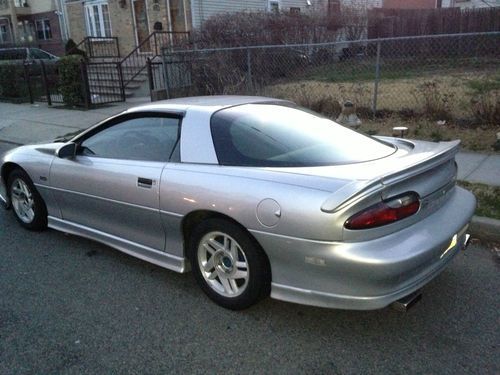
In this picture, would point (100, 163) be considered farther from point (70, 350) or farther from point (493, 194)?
point (493, 194)

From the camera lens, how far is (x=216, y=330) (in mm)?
3000

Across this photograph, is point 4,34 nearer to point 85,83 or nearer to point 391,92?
point 85,83

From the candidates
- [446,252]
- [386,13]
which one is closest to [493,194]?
[446,252]

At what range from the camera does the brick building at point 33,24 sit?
1016 inches

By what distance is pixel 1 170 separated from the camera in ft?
16.0

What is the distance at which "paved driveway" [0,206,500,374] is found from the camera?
266 centimetres

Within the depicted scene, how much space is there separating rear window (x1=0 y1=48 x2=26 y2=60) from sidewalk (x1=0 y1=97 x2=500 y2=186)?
7169 millimetres

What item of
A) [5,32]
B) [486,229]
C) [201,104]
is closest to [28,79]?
[201,104]

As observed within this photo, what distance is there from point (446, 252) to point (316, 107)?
6762 millimetres

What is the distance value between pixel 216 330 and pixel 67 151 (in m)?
2.10

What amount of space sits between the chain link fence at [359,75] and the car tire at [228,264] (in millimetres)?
5844

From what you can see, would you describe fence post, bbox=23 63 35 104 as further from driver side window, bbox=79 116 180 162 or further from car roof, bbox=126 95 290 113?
car roof, bbox=126 95 290 113

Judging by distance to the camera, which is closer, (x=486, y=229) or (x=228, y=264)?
(x=228, y=264)

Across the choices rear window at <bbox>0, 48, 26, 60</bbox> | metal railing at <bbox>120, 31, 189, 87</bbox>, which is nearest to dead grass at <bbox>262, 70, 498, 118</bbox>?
metal railing at <bbox>120, 31, 189, 87</bbox>
